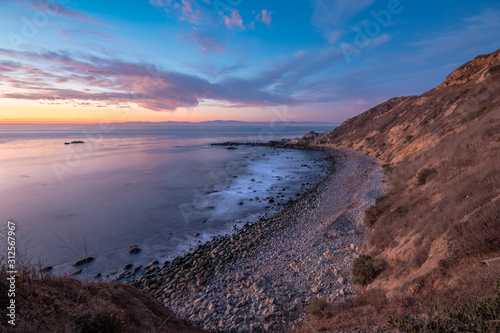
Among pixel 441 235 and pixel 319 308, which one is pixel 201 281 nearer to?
pixel 319 308

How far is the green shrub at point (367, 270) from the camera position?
7.38 metres

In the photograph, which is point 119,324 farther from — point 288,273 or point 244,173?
point 244,173

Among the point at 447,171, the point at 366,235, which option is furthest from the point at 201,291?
the point at 447,171

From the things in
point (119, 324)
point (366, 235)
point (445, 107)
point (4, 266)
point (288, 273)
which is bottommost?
point (288, 273)

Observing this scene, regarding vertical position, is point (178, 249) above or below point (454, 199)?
below

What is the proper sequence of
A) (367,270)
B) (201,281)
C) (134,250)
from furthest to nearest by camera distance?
1. (134,250)
2. (201,281)
3. (367,270)

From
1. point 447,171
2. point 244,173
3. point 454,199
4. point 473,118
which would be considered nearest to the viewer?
point 454,199

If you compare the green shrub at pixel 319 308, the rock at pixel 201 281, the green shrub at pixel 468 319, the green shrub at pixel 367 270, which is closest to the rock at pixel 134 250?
the rock at pixel 201 281

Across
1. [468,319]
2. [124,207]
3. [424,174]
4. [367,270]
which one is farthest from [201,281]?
[124,207]

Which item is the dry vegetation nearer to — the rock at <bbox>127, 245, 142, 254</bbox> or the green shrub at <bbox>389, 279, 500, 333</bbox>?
the green shrub at <bbox>389, 279, 500, 333</bbox>

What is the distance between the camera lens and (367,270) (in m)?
7.47

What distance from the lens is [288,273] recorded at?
9.25 metres

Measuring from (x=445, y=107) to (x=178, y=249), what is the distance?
123ft

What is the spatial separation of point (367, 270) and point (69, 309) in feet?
26.5
